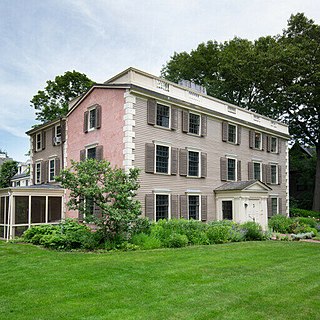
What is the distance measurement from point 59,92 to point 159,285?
33.2 m

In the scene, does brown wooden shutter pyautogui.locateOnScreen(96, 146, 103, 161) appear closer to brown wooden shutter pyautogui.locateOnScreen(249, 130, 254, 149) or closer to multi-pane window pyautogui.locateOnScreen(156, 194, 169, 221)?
multi-pane window pyautogui.locateOnScreen(156, 194, 169, 221)

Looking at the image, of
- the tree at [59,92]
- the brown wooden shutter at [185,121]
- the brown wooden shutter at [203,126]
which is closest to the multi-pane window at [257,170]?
the brown wooden shutter at [203,126]

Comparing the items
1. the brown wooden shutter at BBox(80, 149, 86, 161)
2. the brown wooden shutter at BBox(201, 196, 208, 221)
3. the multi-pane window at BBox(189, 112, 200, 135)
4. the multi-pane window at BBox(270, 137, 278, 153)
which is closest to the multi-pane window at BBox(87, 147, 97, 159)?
the brown wooden shutter at BBox(80, 149, 86, 161)

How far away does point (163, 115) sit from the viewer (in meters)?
17.9

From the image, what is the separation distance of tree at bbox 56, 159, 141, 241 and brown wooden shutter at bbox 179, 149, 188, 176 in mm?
4903

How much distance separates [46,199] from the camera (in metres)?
18.1

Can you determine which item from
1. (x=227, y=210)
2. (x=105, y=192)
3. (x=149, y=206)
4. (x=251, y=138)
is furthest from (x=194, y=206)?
(x=251, y=138)

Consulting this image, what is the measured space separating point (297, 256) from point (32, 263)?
8.45 m

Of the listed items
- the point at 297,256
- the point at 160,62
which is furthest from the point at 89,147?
the point at 160,62

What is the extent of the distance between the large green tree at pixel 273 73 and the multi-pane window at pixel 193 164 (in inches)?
567

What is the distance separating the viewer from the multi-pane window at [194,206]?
18.8m

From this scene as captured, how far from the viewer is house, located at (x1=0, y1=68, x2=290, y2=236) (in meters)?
16.5

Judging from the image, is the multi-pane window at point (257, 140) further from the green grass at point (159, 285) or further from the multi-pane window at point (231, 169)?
the green grass at point (159, 285)

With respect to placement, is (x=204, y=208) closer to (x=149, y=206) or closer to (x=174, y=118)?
(x=149, y=206)
